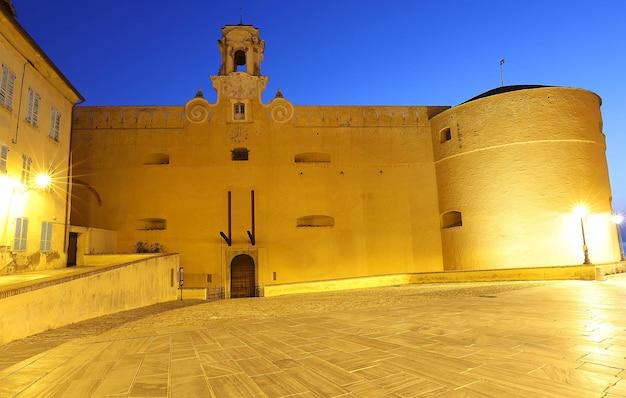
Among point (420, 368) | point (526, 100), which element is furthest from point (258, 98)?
point (420, 368)

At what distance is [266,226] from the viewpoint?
13773mm

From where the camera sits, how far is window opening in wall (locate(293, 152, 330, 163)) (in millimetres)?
14797

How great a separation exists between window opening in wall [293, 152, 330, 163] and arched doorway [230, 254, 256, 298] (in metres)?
4.55

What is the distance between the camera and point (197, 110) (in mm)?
14250

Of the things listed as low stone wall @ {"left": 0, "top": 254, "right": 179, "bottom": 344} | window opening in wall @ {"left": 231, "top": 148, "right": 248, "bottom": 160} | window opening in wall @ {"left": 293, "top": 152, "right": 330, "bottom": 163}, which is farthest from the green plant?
window opening in wall @ {"left": 293, "top": 152, "right": 330, "bottom": 163}

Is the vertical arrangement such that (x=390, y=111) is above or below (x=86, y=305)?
above

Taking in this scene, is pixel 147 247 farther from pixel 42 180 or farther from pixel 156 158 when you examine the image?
pixel 42 180

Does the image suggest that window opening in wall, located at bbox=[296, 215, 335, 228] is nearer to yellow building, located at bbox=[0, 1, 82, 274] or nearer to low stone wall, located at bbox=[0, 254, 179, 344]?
low stone wall, located at bbox=[0, 254, 179, 344]

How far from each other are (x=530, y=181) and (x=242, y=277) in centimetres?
1096

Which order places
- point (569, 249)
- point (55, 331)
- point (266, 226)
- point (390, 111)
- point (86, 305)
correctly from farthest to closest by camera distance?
point (390, 111), point (266, 226), point (569, 249), point (86, 305), point (55, 331)

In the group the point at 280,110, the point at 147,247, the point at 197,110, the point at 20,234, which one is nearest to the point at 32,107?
the point at 20,234

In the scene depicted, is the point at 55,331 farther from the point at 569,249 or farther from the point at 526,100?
the point at 526,100

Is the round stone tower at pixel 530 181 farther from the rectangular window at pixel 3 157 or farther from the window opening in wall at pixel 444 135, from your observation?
the rectangular window at pixel 3 157

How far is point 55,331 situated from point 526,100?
14787mm
